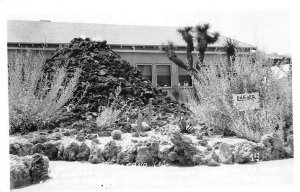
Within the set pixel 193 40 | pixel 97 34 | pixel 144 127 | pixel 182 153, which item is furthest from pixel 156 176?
pixel 193 40

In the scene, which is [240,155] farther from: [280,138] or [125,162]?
[125,162]

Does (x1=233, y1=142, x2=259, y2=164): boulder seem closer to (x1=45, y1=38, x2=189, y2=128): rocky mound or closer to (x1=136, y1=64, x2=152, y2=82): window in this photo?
(x1=45, y1=38, x2=189, y2=128): rocky mound

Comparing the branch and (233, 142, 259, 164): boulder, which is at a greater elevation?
the branch

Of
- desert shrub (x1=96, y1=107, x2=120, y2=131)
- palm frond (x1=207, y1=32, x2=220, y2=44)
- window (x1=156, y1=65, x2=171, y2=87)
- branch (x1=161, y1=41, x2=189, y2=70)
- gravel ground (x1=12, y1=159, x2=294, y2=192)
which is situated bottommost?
gravel ground (x1=12, y1=159, x2=294, y2=192)

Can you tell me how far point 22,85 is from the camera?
8734 millimetres

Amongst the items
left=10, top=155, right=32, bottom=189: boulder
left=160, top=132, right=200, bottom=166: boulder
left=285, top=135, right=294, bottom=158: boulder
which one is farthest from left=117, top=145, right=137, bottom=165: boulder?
left=285, top=135, right=294, bottom=158: boulder

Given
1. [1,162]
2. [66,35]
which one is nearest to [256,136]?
[1,162]

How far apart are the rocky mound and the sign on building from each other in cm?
303

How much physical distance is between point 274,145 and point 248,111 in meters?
1.00

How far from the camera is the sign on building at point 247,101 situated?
26.2 feet

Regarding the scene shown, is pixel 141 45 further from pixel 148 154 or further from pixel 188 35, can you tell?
pixel 148 154

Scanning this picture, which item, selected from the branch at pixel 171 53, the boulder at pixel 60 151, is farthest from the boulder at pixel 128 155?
the branch at pixel 171 53

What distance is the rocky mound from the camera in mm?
10867

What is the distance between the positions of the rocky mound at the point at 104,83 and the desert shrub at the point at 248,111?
7.66 ft
